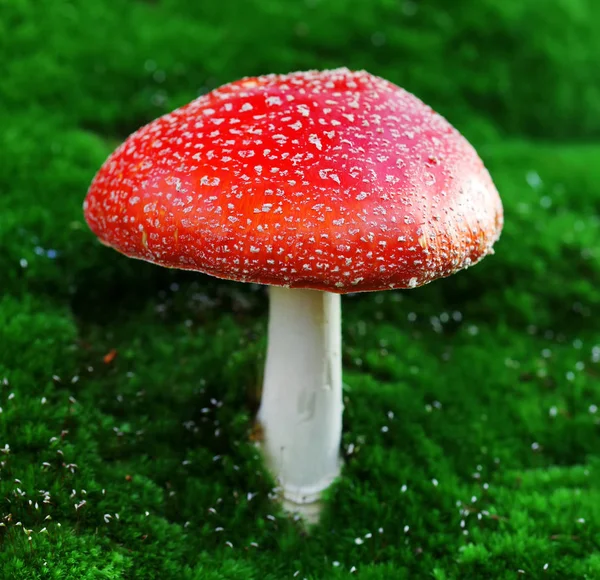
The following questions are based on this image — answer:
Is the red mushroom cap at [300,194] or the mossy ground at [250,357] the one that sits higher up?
the red mushroom cap at [300,194]

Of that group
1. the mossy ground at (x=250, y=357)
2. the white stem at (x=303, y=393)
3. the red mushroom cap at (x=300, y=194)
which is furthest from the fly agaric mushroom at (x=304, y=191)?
the mossy ground at (x=250, y=357)

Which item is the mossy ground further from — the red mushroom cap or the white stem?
the red mushroom cap

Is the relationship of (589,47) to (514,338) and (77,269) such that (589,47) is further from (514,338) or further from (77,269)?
(77,269)

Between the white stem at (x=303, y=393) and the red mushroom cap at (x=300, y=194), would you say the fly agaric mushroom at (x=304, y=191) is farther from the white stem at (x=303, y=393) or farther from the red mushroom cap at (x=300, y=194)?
the white stem at (x=303, y=393)

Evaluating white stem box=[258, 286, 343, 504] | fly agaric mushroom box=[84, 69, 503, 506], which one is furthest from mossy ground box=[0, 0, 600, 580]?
fly agaric mushroom box=[84, 69, 503, 506]

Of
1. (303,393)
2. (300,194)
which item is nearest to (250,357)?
(303,393)

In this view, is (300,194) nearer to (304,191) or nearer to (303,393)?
(304,191)
